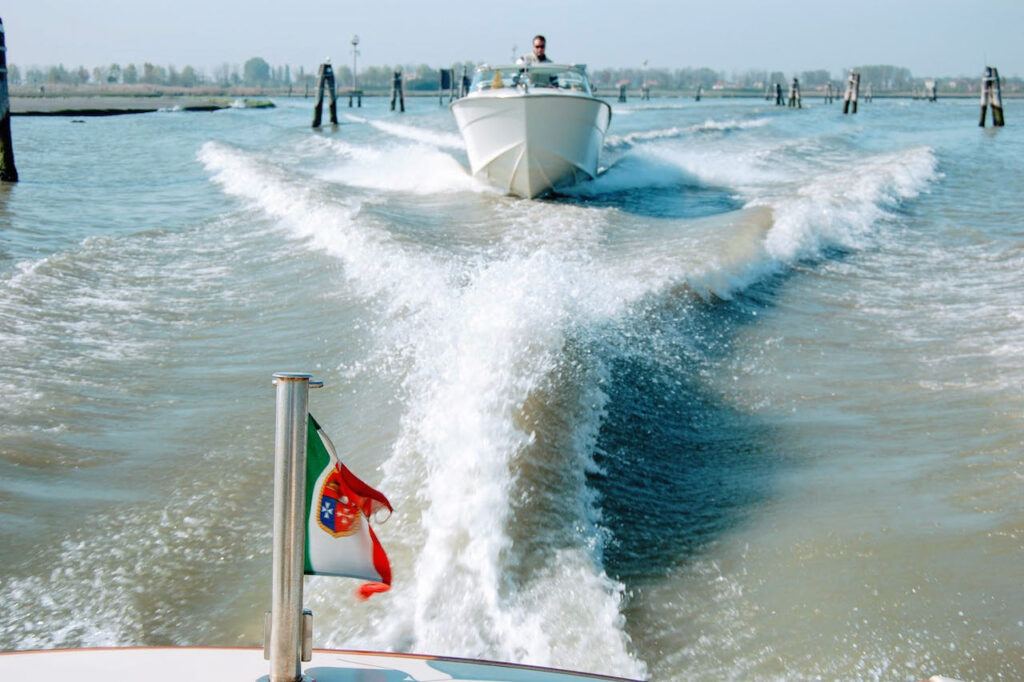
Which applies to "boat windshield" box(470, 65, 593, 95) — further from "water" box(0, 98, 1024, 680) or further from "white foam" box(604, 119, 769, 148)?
"white foam" box(604, 119, 769, 148)

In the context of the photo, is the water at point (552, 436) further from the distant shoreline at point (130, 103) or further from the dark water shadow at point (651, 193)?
the distant shoreline at point (130, 103)

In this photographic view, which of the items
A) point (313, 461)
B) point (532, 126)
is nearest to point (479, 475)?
point (313, 461)

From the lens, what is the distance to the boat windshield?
17812 millimetres

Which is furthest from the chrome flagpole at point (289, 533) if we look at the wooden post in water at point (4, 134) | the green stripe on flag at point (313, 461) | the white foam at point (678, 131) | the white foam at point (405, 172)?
the white foam at point (678, 131)

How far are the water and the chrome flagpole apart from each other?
1.76 metres

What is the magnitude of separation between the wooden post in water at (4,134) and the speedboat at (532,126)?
27.4ft

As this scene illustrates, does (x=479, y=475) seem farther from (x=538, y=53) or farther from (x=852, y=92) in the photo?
(x=852, y=92)

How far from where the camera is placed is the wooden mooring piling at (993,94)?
40.8m

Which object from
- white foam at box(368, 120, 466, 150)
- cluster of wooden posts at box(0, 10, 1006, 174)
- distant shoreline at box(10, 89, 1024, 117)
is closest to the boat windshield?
cluster of wooden posts at box(0, 10, 1006, 174)

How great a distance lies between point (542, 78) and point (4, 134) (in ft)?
33.5

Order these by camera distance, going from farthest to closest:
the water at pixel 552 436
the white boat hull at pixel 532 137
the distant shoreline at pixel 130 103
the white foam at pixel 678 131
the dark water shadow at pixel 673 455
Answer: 1. the distant shoreline at pixel 130 103
2. the white foam at pixel 678 131
3. the white boat hull at pixel 532 137
4. the dark water shadow at pixel 673 455
5. the water at pixel 552 436

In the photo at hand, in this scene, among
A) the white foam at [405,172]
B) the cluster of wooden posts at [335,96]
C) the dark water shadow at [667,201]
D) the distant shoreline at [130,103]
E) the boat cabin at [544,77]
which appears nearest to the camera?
the dark water shadow at [667,201]

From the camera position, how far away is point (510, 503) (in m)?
4.86

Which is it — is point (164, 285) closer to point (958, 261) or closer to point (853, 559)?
point (853, 559)
